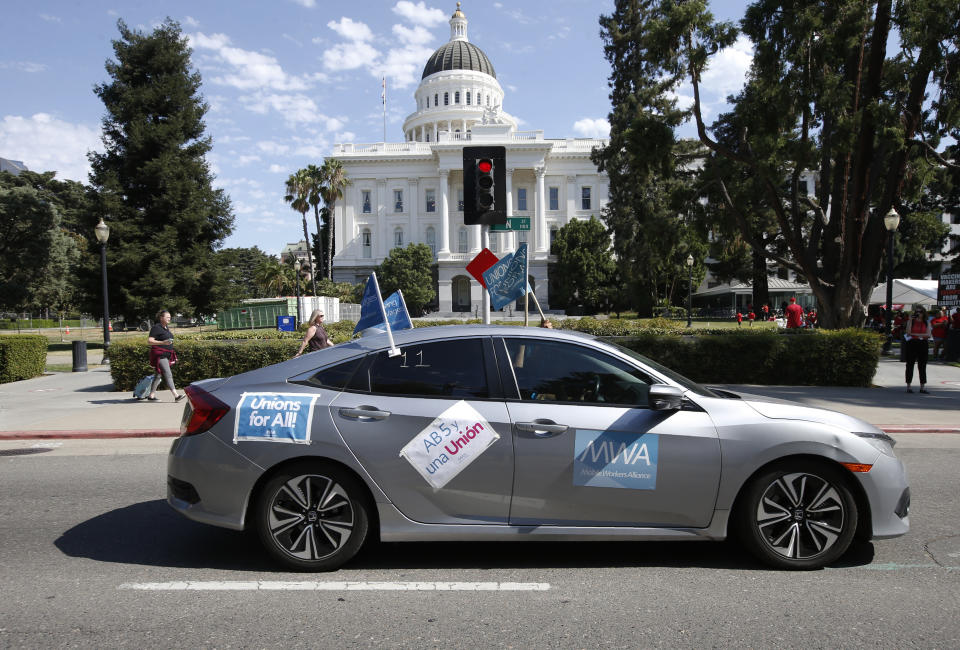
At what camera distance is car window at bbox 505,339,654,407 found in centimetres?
405

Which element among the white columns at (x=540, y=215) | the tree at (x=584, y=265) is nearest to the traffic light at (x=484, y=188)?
the tree at (x=584, y=265)

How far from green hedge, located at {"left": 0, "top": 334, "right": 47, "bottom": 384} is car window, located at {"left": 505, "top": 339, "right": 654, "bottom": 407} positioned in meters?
17.6

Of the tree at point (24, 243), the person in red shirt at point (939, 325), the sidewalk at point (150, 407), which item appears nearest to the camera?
the sidewalk at point (150, 407)

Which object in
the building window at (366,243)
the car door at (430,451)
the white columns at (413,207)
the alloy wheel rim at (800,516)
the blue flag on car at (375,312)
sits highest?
the white columns at (413,207)

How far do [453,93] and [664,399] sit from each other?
319 ft

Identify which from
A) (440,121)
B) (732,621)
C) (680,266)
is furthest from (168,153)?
(440,121)

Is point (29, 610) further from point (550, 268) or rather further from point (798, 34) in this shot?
point (550, 268)

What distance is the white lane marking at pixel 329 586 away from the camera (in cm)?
370

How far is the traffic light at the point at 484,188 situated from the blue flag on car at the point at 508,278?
94 centimetres

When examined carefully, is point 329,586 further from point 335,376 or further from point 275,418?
point 335,376

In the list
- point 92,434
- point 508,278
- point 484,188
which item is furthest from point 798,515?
point 92,434

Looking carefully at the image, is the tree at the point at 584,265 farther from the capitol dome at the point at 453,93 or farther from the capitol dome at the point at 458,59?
the capitol dome at the point at 458,59

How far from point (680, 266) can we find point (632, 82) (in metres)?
15.8

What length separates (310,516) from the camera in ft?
12.8
